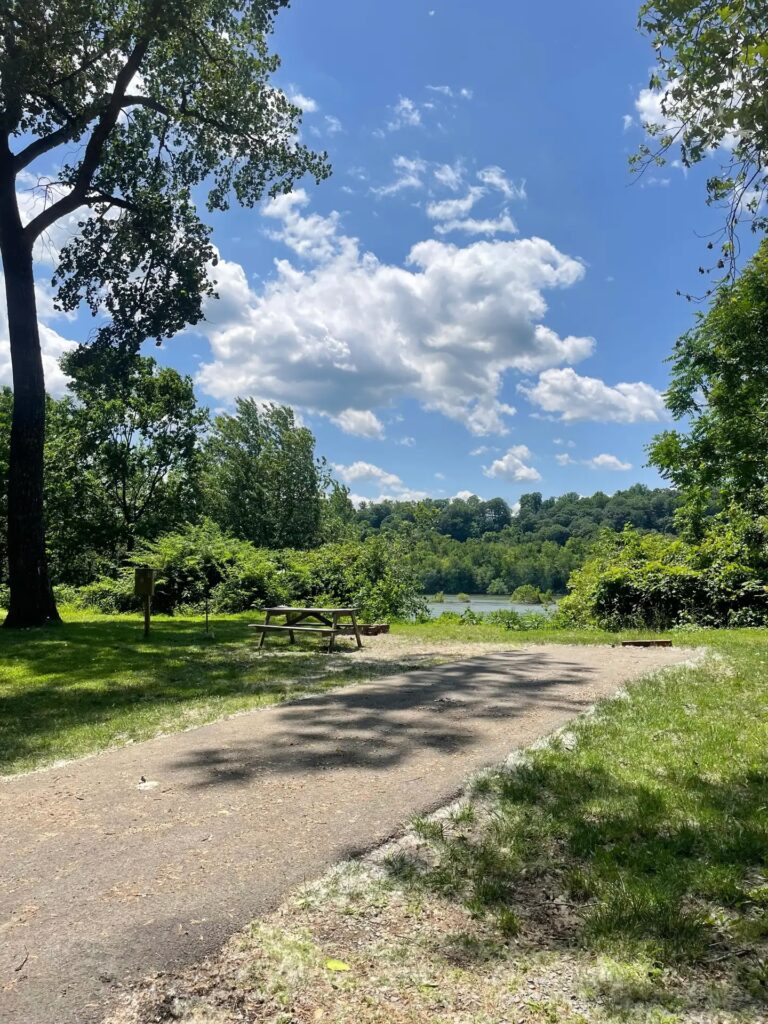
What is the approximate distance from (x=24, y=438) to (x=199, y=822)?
10794 millimetres

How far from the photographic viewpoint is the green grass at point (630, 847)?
243 centimetres

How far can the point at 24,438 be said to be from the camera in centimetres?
1225

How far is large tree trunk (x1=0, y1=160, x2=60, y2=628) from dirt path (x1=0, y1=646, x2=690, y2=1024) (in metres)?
8.22

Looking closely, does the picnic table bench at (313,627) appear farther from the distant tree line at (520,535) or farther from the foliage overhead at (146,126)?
the distant tree line at (520,535)

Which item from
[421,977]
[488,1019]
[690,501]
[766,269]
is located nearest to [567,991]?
[488,1019]

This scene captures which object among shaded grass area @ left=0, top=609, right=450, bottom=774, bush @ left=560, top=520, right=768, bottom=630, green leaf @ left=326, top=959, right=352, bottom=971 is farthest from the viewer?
bush @ left=560, top=520, right=768, bottom=630

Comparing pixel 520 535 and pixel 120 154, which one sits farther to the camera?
pixel 520 535

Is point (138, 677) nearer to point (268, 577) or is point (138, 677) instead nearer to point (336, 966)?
point (336, 966)

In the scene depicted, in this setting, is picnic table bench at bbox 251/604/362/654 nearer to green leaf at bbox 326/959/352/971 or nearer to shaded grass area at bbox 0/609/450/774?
shaded grass area at bbox 0/609/450/774

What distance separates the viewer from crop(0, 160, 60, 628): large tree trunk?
1219cm

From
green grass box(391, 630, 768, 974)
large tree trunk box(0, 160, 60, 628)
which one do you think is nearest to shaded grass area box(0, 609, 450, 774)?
large tree trunk box(0, 160, 60, 628)

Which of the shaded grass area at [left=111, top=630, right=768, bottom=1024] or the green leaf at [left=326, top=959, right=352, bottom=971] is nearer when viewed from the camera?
the shaded grass area at [left=111, top=630, right=768, bottom=1024]

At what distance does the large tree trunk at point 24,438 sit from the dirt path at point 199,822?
27.0ft

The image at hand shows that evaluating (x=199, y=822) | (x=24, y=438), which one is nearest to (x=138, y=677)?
(x=199, y=822)
